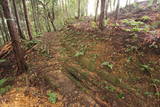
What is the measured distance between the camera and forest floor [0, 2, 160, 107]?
14.1ft

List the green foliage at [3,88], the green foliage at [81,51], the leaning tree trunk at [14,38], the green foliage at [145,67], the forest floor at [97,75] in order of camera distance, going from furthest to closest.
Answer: the green foliage at [81,51] → the green foliage at [145,67] → the leaning tree trunk at [14,38] → the green foliage at [3,88] → the forest floor at [97,75]

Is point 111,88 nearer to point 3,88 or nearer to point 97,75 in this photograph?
point 97,75

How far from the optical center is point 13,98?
161 inches

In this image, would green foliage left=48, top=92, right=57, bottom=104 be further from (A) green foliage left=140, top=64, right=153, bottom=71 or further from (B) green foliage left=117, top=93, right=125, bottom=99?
(A) green foliage left=140, top=64, right=153, bottom=71

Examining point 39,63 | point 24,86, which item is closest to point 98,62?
point 39,63

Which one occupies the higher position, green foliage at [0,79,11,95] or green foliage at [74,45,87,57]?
green foliage at [74,45,87,57]

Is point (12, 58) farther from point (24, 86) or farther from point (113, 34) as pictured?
point (113, 34)

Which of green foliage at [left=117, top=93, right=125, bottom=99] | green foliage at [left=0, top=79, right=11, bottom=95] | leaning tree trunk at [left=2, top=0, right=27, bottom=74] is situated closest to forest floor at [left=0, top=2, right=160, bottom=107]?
green foliage at [left=117, top=93, right=125, bottom=99]

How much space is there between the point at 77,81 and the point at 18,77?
9.87ft

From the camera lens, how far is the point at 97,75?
18.5 feet

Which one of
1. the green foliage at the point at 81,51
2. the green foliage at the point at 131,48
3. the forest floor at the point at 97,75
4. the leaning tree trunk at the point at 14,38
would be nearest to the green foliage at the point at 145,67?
the forest floor at the point at 97,75

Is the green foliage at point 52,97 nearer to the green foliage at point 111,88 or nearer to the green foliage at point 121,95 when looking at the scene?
the green foliage at point 111,88

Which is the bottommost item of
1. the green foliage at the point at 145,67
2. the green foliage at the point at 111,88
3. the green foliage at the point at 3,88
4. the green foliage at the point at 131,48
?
the green foliage at the point at 111,88

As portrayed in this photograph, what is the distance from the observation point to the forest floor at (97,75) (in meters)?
4.31
